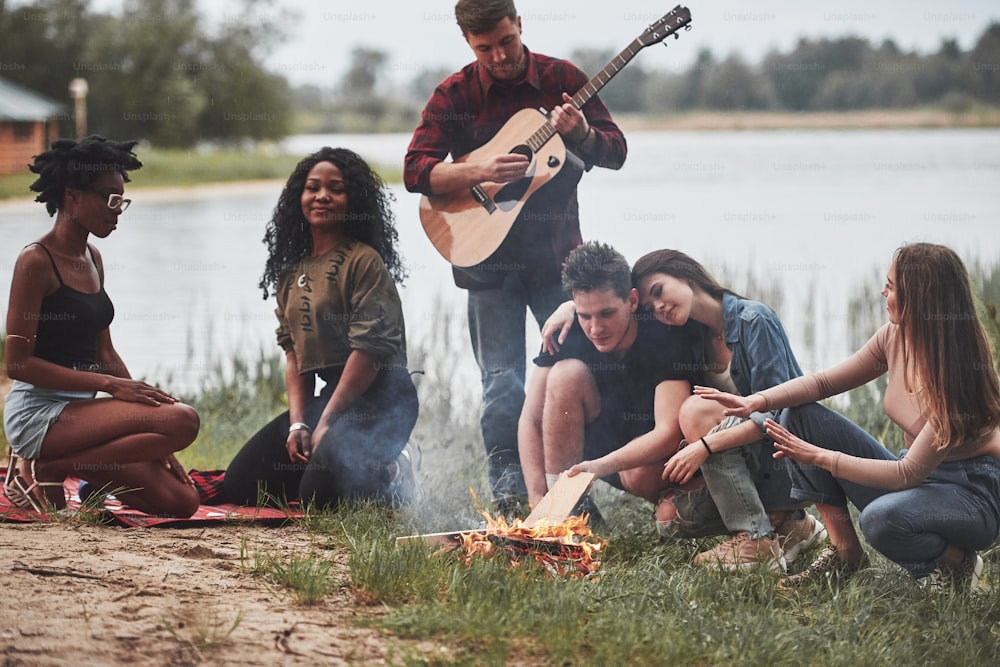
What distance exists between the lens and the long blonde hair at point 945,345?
4.33 m

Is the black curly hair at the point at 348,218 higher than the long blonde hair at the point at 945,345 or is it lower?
higher

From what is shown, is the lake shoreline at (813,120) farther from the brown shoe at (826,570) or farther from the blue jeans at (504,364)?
the brown shoe at (826,570)

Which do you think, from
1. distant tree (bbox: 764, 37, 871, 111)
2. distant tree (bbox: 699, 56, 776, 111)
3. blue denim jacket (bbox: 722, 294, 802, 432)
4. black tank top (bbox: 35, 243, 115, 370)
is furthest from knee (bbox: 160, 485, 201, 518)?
distant tree (bbox: 764, 37, 871, 111)

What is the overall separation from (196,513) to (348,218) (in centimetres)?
157

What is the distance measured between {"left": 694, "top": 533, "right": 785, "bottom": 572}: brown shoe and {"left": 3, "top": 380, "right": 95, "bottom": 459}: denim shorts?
2919 millimetres

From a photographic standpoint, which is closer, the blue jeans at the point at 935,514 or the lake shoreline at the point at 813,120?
the blue jeans at the point at 935,514

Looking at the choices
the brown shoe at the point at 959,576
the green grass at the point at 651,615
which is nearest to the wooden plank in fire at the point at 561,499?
the green grass at the point at 651,615

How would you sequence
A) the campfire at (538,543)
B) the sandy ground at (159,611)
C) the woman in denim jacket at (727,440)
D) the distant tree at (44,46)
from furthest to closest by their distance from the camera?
the distant tree at (44,46)
the woman in denim jacket at (727,440)
the campfire at (538,543)
the sandy ground at (159,611)

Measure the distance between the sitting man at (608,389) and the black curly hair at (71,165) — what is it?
2144 mm

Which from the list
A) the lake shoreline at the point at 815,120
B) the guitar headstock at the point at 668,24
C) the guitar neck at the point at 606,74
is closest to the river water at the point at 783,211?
the lake shoreline at the point at 815,120

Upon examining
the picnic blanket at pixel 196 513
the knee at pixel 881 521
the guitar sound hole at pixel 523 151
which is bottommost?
the picnic blanket at pixel 196 513

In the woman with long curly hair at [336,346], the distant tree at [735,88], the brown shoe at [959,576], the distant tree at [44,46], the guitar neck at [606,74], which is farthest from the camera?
the distant tree at [44,46]

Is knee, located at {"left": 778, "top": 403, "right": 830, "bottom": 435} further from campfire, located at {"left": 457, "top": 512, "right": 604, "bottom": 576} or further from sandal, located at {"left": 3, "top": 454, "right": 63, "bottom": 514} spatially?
sandal, located at {"left": 3, "top": 454, "right": 63, "bottom": 514}

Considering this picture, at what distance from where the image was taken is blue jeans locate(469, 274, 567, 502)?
5742 millimetres
